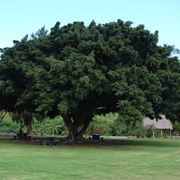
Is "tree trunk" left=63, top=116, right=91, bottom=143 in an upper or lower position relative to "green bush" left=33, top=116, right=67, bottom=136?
lower

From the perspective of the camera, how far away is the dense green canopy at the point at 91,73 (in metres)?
34.2

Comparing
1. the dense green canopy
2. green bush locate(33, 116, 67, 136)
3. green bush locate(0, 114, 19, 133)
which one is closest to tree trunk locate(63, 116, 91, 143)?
the dense green canopy

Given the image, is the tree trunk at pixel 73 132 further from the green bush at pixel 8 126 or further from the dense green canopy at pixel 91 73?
the green bush at pixel 8 126

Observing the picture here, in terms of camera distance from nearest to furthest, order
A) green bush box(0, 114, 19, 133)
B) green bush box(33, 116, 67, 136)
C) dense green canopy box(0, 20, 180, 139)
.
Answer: dense green canopy box(0, 20, 180, 139)
green bush box(33, 116, 67, 136)
green bush box(0, 114, 19, 133)

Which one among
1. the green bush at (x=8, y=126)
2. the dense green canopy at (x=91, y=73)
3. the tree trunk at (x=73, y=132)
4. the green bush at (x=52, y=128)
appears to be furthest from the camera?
the green bush at (x=8, y=126)

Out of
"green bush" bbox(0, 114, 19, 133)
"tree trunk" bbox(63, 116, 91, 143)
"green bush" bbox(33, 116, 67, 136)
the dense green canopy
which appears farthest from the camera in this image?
"green bush" bbox(0, 114, 19, 133)

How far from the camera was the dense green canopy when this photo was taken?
112 ft

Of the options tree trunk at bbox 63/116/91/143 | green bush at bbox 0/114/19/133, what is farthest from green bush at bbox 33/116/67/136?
tree trunk at bbox 63/116/91/143

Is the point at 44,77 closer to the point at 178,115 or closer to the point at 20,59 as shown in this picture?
the point at 20,59

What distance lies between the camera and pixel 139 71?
117 ft

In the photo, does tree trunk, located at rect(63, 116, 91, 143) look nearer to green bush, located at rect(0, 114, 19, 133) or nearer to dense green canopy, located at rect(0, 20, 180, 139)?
dense green canopy, located at rect(0, 20, 180, 139)

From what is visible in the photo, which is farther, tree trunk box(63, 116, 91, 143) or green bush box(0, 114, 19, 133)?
green bush box(0, 114, 19, 133)

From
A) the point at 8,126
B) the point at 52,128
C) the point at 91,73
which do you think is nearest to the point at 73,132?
the point at 91,73

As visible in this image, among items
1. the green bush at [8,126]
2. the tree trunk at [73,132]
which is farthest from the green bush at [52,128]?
the tree trunk at [73,132]
